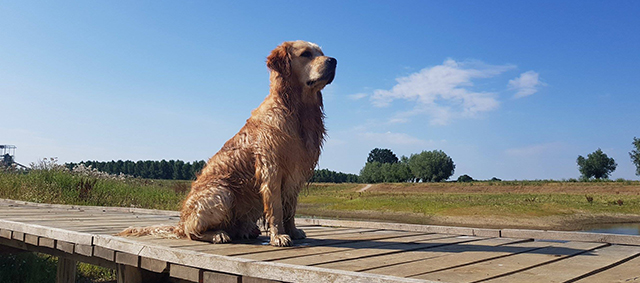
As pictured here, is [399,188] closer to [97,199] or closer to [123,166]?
[97,199]

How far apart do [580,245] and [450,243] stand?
1.23 metres

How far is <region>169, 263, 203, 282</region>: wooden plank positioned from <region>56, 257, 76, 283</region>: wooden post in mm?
4632

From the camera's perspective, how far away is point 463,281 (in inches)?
104

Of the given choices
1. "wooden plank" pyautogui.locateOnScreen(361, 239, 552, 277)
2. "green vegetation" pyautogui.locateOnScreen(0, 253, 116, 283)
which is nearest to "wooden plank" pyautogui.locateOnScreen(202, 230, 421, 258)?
"wooden plank" pyautogui.locateOnScreen(361, 239, 552, 277)

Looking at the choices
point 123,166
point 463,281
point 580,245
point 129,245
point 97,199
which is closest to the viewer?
point 463,281

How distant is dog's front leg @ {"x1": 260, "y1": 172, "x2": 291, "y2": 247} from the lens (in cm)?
389

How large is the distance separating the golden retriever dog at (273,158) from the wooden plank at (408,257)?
86cm

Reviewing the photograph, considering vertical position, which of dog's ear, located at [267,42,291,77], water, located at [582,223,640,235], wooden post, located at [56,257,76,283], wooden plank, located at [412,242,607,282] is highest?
dog's ear, located at [267,42,291,77]

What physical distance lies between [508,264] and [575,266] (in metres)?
0.46

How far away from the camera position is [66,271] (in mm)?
7156

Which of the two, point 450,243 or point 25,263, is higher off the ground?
point 450,243

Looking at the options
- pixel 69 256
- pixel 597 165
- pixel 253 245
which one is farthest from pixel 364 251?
pixel 597 165

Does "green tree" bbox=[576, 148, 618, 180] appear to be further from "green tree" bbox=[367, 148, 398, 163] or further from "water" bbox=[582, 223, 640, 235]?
"water" bbox=[582, 223, 640, 235]

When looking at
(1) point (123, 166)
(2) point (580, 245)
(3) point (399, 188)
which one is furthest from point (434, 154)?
(2) point (580, 245)
